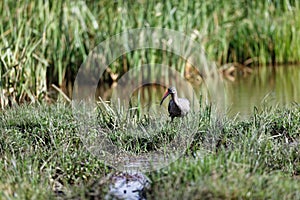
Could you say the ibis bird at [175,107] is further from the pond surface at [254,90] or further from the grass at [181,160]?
the pond surface at [254,90]

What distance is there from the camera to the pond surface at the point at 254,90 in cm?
792

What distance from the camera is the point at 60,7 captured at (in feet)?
30.2

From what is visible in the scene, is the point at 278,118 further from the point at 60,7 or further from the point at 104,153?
the point at 60,7

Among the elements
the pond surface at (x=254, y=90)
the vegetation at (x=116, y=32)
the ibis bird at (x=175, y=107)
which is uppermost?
the vegetation at (x=116, y=32)

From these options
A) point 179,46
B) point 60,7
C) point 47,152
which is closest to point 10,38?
point 60,7

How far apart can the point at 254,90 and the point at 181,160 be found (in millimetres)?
5145

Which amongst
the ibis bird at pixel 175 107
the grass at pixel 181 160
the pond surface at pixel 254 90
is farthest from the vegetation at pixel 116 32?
the ibis bird at pixel 175 107

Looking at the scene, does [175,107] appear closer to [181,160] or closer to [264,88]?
[181,160]

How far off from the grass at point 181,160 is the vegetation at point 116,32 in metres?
1.97

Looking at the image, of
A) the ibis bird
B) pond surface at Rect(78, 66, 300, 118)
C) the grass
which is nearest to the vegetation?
pond surface at Rect(78, 66, 300, 118)

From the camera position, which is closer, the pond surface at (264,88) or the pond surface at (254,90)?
the pond surface at (264,88)

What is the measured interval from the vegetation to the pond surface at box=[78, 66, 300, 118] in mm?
399

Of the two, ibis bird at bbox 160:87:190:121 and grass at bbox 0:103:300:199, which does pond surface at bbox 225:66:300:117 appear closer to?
ibis bird at bbox 160:87:190:121

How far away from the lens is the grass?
12.6 feet
